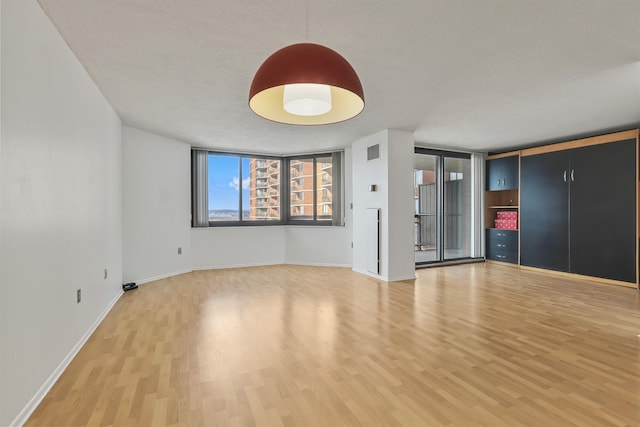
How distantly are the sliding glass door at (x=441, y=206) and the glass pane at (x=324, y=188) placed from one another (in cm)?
201

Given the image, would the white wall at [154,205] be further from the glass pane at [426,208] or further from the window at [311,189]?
the glass pane at [426,208]

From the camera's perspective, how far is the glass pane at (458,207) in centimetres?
724

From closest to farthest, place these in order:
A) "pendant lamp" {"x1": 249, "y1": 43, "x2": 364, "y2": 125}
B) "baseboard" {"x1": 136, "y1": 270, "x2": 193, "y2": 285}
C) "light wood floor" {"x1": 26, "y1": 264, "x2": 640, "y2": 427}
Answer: "pendant lamp" {"x1": 249, "y1": 43, "x2": 364, "y2": 125} < "light wood floor" {"x1": 26, "y1": 264, "x2": 640, "y2": 427} < "baseboard" {"x1": 136, "y1": 270, "x2": 193, "y2": 285}

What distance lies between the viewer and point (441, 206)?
266 inches

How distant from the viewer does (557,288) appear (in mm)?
4930

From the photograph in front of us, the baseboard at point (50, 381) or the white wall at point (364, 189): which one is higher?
the white wall at point (364, 189)

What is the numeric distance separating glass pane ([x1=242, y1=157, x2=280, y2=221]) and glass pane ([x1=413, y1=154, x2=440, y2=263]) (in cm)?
335

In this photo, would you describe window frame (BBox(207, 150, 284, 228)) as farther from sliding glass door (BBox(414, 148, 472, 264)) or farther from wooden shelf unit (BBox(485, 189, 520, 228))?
wooden shelf unit (BBox(485, 189, 520, 228))

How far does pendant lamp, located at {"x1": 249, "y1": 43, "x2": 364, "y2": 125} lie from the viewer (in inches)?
51.5

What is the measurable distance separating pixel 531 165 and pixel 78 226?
25.6ft

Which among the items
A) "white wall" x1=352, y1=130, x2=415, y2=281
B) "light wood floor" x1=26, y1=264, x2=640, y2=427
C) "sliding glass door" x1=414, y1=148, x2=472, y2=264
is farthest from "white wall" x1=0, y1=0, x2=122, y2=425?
"sliding glass door" x1=414, y1=148, x2=472, y2=264

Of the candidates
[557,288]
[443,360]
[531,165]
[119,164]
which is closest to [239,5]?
[443,360]

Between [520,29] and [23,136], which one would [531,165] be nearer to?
[520,29]

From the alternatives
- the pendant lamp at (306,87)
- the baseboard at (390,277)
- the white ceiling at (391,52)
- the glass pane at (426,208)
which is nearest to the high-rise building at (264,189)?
the white ceiling at (391,52)
